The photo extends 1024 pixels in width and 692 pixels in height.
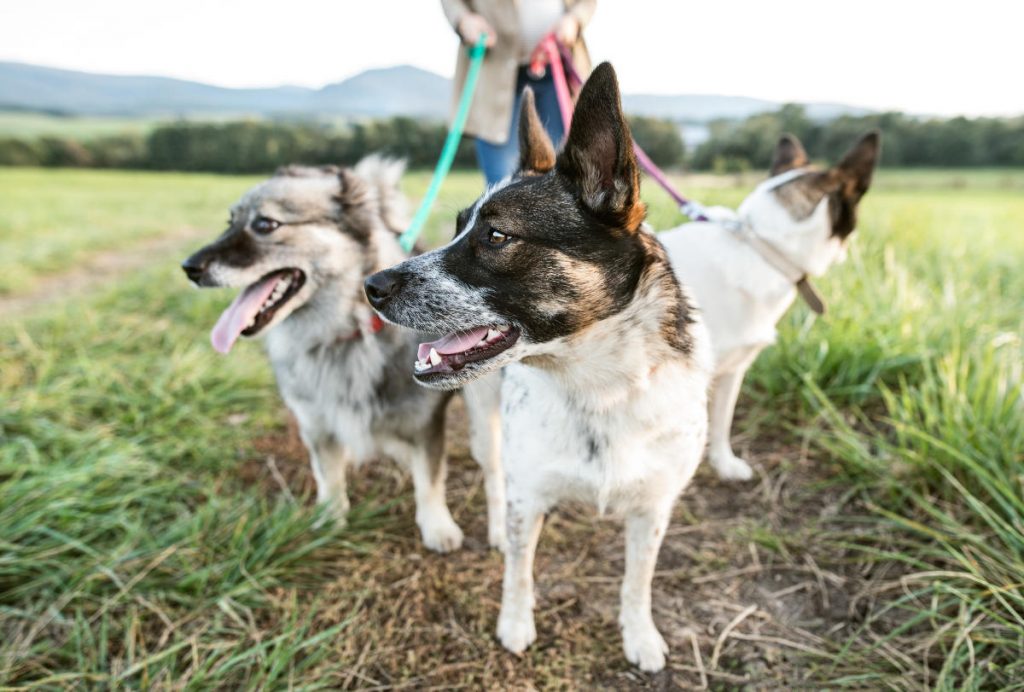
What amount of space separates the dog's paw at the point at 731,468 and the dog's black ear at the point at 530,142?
6.41 ft

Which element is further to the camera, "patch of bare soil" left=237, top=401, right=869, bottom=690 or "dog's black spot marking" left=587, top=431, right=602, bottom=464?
"patch of bare soil" left=237, top=401, right=869, bottom=690

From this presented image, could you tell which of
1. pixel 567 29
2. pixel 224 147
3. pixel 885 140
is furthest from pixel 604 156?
pixel 224 147

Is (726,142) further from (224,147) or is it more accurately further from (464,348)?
(224,147)

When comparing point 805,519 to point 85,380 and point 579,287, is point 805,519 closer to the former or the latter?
point 579,287

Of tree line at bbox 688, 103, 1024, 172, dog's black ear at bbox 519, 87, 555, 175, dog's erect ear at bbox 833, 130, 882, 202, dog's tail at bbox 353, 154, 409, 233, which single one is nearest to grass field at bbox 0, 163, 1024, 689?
dog's tail at bbox 353, 154, 409, 233

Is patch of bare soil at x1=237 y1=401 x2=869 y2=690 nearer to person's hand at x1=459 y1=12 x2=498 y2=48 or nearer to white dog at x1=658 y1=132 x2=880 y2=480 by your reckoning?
white dog at x1=658 y1=132 x2=880 y2=480

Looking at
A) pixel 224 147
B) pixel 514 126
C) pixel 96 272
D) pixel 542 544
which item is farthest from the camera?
pixel 224 147

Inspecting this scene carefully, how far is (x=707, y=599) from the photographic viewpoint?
2457 millimetres

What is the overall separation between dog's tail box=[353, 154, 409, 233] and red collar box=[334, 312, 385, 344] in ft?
1.58

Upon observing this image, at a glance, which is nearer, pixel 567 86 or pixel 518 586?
pixel 518 586

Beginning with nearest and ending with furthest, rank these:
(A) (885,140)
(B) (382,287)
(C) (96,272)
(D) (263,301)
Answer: (B) (382,287), (D) (263,301), (A) (885,140), (C) (96,272)

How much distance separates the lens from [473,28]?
2.96m

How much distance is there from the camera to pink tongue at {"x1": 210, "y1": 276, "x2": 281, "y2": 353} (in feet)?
7.97

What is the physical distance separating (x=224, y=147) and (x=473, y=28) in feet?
83.2
